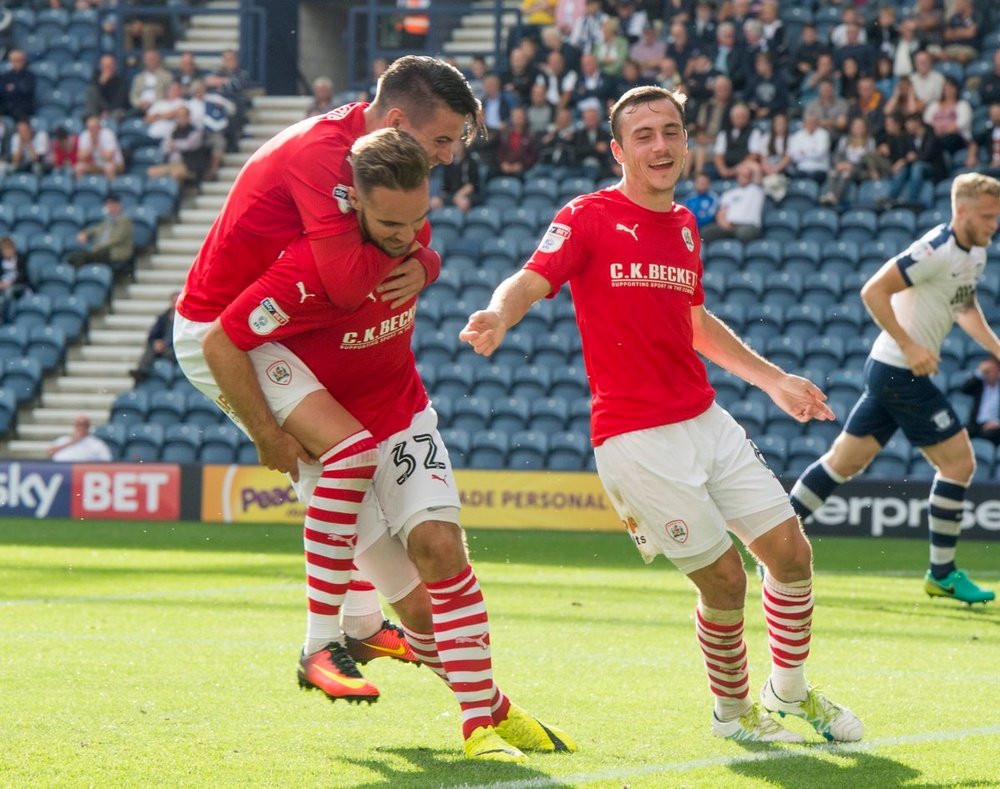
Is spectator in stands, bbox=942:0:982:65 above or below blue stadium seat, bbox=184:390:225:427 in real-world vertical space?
above

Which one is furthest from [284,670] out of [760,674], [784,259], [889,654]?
[784,259]

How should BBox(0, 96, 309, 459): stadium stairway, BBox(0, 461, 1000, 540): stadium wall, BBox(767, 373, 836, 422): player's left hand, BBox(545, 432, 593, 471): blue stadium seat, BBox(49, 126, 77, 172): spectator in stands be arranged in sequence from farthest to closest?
BBox(49, 126, 77, 172): spectator in stands < BBox(0, 96, 309, 459): stadium stairway < BBox(545, 432, 593, 471): blue stadium seat < BBox(0, 461, 1000, 540): stadium wall < BBox(767, 373, 836, 422): player's left hand

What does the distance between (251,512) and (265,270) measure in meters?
12.0

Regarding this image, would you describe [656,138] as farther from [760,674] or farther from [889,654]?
[889,654]

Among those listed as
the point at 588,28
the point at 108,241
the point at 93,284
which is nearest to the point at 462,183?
the point at 588,28

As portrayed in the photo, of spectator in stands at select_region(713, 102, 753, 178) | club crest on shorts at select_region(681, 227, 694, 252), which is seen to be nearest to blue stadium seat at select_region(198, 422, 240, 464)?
spectator in stands at select_region(713, 102, 753, 178)

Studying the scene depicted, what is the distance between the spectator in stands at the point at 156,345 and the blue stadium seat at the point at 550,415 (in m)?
4.86

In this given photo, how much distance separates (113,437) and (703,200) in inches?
294

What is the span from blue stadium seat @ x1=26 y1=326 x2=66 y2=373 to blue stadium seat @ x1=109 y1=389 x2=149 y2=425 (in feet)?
4.80

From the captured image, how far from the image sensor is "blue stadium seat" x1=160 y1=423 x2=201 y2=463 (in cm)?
1858

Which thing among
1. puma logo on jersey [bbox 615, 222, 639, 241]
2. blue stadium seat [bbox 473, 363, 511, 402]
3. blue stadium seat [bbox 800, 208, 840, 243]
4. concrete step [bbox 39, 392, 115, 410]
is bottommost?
concrete step [bbox 39, 392, 115, 410]

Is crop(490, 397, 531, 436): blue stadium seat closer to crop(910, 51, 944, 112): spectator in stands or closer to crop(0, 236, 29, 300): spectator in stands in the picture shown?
crop(910, 51, 944, 112): spectator in stands

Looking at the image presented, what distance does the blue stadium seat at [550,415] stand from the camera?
1786 centimetres

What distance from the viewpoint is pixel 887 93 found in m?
19.1
